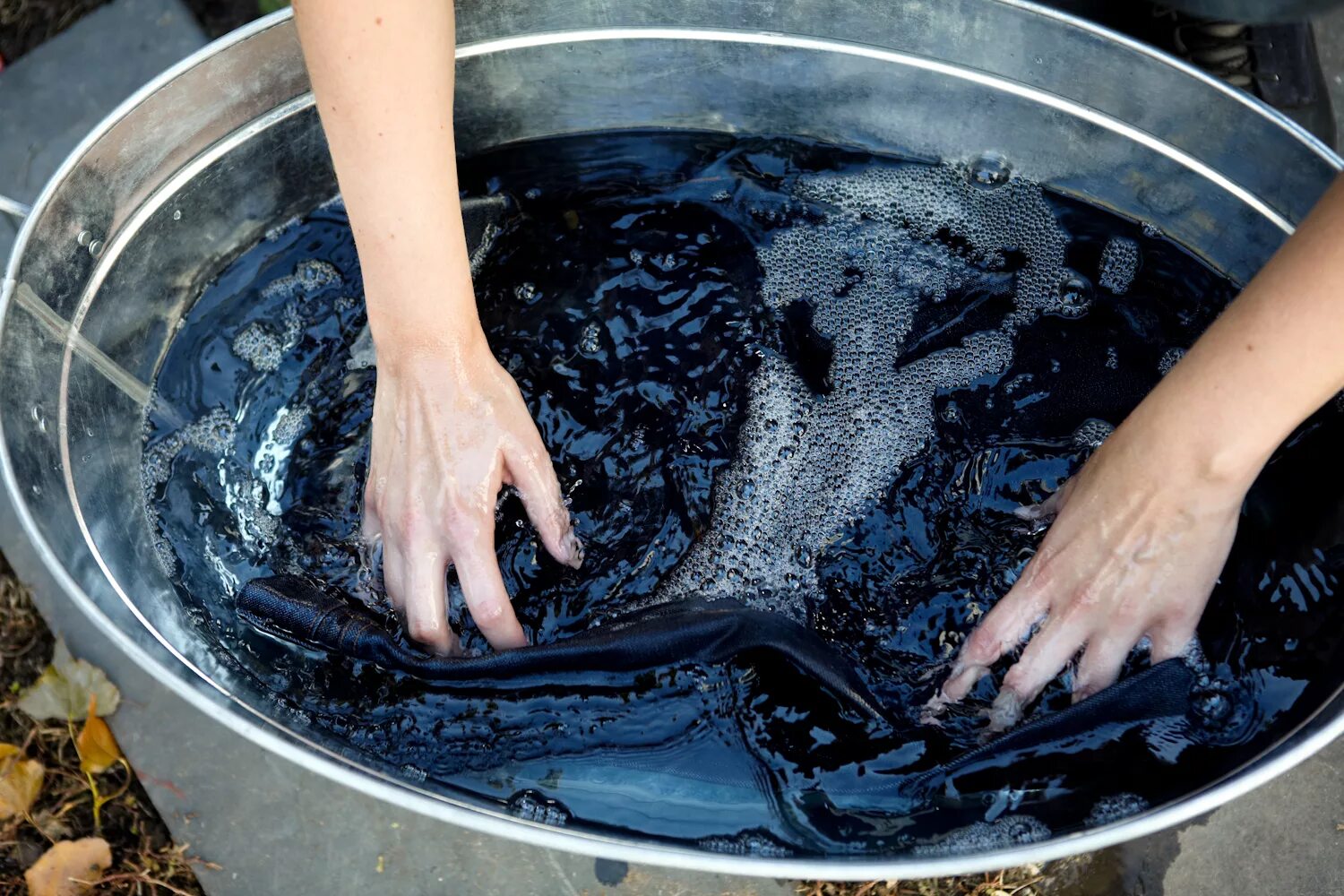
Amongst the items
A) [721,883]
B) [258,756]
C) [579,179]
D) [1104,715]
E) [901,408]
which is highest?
[579,179]

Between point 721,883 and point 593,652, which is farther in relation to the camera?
point 721,883

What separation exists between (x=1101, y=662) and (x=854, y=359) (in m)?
0.43

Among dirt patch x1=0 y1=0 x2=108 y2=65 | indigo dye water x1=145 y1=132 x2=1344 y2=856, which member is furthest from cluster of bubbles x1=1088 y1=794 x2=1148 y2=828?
dirt patch x1=0 y1=0 x2=108 y2=65

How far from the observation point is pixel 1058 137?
4.28 ft

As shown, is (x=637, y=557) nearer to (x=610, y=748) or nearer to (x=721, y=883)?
(x=610, y=748)

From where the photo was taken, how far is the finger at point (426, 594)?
1068 millimetres

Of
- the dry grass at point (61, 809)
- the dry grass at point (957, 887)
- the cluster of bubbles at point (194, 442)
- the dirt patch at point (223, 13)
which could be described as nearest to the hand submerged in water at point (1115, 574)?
the dry grass at point (957, 887)

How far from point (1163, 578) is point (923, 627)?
226mm

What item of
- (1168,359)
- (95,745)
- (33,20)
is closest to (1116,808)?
(1168,359)

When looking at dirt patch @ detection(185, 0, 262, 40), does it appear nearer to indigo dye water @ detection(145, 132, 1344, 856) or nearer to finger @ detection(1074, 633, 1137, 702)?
indigo dye water @ detection(145, 132, 1344, 856)

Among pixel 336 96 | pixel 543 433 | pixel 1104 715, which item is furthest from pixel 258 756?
pixel 1104 715

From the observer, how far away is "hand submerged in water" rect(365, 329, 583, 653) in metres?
1.07

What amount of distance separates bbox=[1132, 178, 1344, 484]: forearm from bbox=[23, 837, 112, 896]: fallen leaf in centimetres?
131

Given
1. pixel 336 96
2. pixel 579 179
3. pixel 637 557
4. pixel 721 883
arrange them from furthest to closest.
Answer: pixel 579 179 → pixel 721 883 → pixel 637 557 → pixel 336 96
